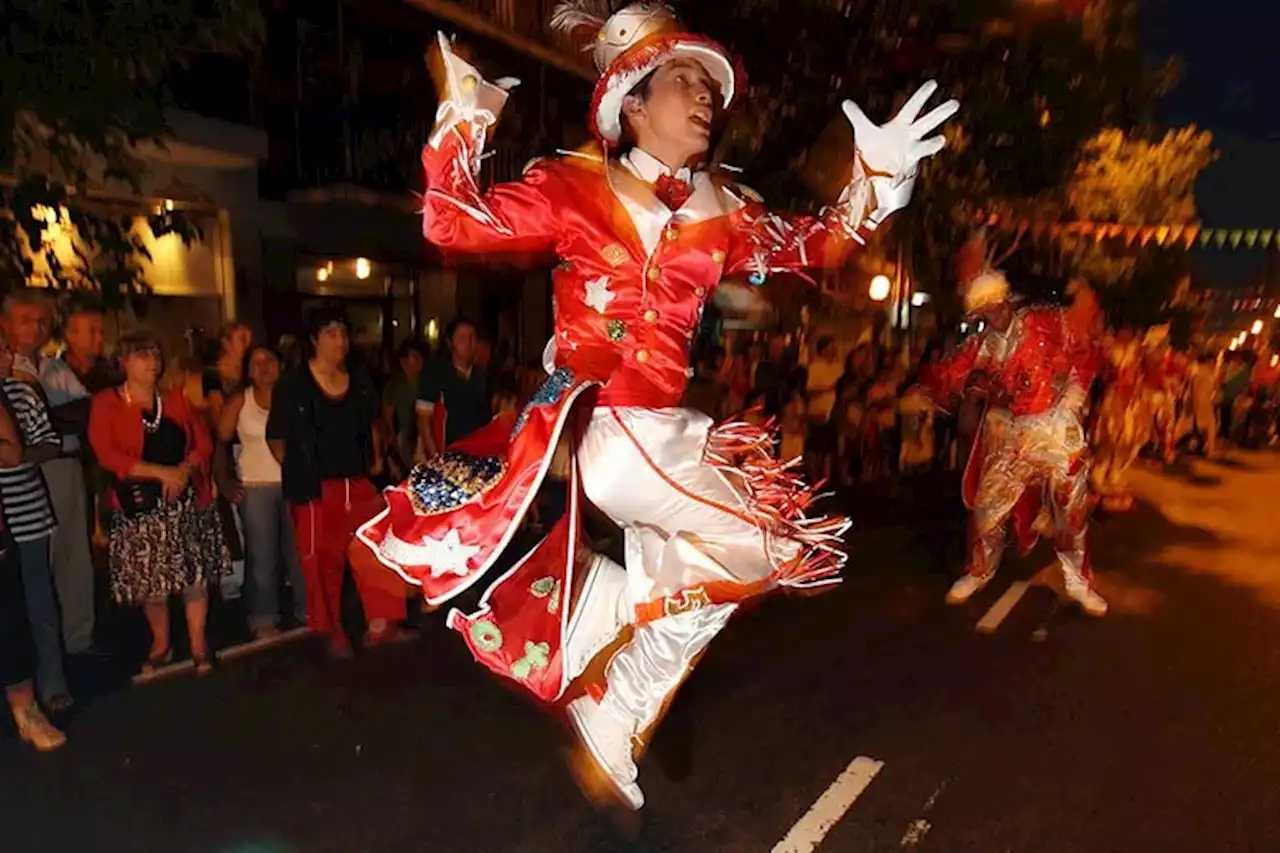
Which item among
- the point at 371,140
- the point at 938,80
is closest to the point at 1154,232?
the point at 938,80

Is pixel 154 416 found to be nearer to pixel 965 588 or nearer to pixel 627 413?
pixel 627 413

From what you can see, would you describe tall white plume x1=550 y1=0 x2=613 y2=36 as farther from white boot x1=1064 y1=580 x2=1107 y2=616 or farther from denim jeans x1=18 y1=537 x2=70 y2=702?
white boot x1=1064 y1=580 x2=1107 y2=616

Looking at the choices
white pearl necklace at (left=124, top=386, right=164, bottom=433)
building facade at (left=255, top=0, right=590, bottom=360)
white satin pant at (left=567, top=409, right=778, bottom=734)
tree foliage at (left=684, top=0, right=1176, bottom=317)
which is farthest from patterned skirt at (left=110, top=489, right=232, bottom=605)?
building facade at (left=255, top=0, right=590, bottom=360)

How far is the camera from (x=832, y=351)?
1079cm

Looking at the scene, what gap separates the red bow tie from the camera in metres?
3.04

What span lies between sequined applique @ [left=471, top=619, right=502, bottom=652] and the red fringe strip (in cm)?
79

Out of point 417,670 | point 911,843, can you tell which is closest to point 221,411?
point 417,670

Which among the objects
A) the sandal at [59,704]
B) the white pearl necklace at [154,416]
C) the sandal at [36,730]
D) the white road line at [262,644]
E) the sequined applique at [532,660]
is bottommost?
the white road line at [262,644]

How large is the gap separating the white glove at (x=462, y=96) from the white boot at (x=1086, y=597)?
448 cm

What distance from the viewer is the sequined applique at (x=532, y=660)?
308 centimetres

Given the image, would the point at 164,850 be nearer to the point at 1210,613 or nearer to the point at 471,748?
the point at 471,748

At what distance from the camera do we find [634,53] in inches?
118

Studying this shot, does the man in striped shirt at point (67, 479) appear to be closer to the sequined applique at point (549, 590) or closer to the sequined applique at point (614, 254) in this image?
the sequined applique at point (549, 590)

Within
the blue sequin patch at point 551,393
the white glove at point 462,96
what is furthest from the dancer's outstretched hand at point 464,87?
the blue sequin patch at point 551,393
